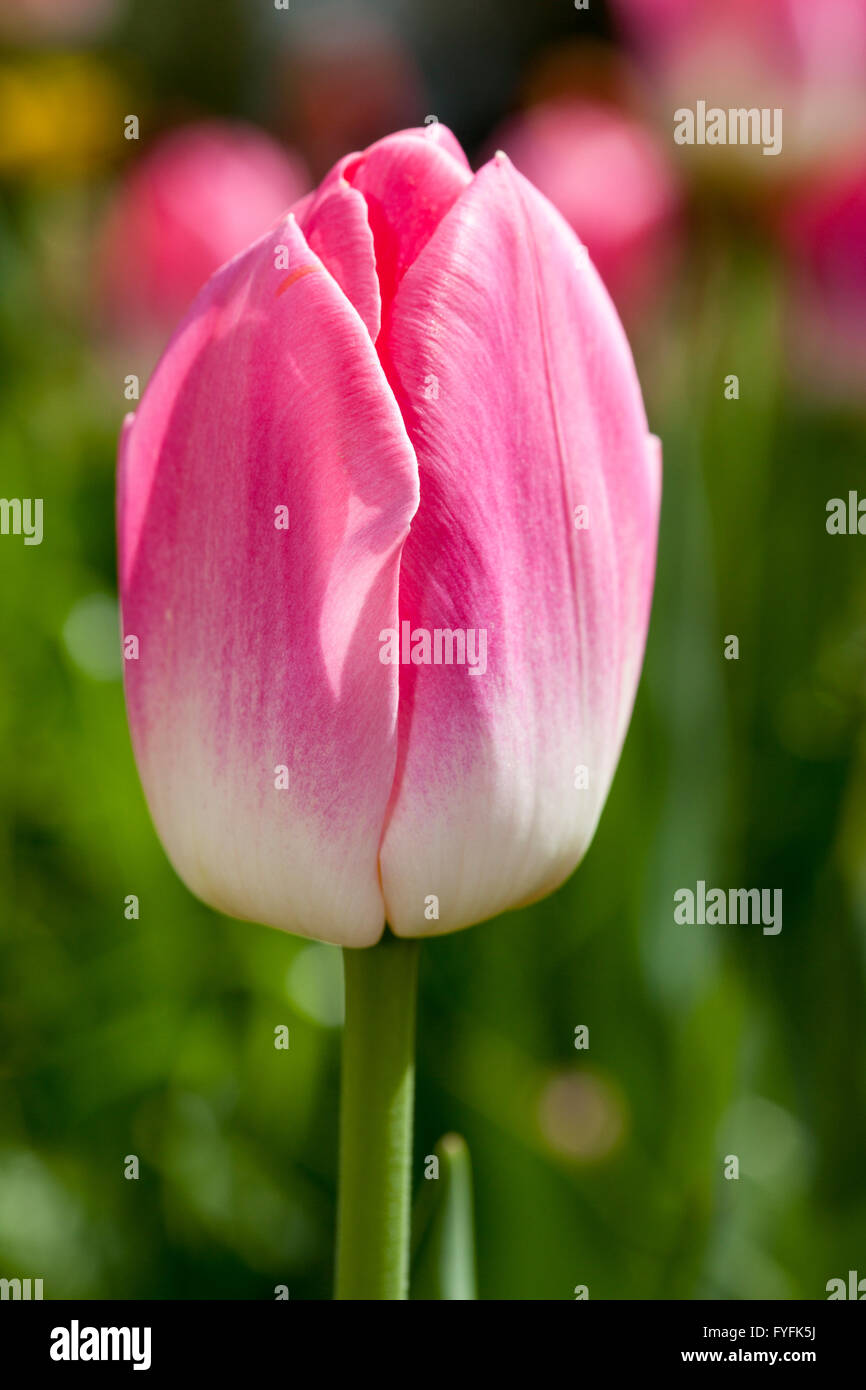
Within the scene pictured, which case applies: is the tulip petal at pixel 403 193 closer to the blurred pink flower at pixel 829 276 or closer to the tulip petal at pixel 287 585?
the tulip petal at pixel 287 585

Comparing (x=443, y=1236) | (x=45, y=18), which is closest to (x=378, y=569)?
(x=443, y=1236)

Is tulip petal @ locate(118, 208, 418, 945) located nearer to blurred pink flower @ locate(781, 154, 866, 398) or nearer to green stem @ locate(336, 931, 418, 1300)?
green stem @ locate(336, 931, 418, 1300)

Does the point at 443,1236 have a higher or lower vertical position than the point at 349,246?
lower

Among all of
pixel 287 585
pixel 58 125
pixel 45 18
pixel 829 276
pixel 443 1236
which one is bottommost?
pixel 443 1236

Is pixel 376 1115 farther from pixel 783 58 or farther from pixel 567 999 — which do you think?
pixel 783 58

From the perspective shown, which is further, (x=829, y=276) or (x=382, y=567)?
(x=829, y=276)

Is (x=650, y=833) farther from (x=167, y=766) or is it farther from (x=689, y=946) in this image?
(x=167, y=766)
